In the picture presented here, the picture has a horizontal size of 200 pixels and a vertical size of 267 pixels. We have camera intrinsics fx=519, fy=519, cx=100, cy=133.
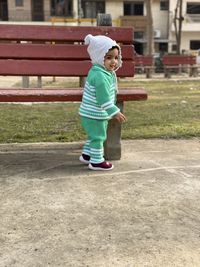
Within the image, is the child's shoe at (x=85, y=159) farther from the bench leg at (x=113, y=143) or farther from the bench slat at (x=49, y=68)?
the bench slat at (x=49, y=68)

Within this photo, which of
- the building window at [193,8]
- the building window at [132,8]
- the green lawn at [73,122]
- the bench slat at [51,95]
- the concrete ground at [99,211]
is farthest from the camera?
the building window at [193,8]

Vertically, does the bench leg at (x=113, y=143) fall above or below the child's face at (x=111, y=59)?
below

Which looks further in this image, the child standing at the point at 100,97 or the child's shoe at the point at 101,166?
the child's shoe at the point at 101,166

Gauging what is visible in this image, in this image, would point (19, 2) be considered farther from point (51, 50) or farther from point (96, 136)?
point (96, 136)

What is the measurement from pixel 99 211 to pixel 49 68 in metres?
2.02

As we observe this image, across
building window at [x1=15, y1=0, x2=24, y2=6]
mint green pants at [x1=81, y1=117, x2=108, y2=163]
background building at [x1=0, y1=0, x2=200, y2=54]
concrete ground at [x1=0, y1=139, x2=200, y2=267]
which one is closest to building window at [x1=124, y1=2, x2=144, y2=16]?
background building at [x1=0, y1=0, x2=200, y2=54]

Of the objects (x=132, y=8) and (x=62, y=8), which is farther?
(x=132, y=8)

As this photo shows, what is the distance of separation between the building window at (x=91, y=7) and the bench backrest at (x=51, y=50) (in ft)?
142

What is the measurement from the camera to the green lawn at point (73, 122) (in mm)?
Result: 5809

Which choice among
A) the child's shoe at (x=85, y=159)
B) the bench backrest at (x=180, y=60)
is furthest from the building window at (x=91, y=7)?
the child's shoe at (x=85, y=159)

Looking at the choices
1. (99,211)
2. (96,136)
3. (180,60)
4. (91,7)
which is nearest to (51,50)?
(96,136)

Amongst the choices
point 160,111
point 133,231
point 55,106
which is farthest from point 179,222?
point 55,106

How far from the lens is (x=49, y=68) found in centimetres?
489

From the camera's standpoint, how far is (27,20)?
1795 inches
